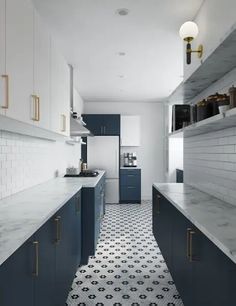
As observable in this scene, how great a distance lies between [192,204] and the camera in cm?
204

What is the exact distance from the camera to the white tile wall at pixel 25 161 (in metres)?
2.29

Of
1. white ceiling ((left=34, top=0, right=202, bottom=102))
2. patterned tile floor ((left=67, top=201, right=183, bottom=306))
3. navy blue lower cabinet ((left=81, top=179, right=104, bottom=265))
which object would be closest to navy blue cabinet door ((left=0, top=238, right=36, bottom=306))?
patterned tile floor ((left=67, top=201, right=183, bottom=306))

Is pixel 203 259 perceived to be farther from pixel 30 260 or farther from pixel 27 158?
pixel 27 158

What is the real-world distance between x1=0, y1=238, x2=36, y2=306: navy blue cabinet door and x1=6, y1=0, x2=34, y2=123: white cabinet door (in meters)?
0.80

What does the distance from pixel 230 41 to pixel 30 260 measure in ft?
5.06

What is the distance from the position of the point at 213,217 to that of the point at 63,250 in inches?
44.5

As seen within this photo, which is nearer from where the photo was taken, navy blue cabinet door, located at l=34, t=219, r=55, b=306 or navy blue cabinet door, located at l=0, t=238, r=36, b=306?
navy blue cabinet door, located at l=0, t=238, r=36, b=306

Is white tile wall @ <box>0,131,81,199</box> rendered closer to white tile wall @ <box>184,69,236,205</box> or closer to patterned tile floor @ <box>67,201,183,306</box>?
patterned tile floor @ <box>67,201,183,306</box>

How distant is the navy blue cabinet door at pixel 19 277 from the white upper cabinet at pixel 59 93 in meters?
1.66

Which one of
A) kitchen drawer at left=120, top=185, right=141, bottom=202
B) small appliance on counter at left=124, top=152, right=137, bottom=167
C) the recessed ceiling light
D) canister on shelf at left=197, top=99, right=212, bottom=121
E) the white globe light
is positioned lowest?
kitchen drawer at left=120, top=185, right=141, bottom=202

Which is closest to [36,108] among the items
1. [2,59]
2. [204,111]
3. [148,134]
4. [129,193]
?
[2,59]

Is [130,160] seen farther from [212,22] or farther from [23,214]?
[23,214]

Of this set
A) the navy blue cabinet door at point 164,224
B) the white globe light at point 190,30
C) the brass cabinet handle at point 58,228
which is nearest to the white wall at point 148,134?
the navy blue cabinet door at point 164,224

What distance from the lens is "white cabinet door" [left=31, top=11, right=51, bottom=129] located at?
219 cm
